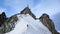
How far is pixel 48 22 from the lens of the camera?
49.9 meters

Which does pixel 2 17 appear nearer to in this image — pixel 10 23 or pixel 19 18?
pixel 10 23

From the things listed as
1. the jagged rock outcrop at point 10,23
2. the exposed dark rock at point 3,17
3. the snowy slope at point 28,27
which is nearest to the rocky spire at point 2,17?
the exposed dark rock at point 3,17

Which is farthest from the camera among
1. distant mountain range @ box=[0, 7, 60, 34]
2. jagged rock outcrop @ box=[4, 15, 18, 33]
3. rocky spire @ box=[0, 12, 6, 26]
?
rocky spire @ box=[0, 12, 6, 26]

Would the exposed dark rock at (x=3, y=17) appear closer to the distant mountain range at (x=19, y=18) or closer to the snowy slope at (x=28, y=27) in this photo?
the distant mountain range at (x=19, y=18)

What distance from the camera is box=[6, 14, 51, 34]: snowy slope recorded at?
141 ft

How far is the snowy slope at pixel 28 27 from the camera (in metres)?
43.0

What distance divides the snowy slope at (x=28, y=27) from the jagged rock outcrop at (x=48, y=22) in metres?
2.15

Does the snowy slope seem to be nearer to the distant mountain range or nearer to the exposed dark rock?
the distant mountain range

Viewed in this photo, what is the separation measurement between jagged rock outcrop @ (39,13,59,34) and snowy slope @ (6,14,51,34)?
2149mm

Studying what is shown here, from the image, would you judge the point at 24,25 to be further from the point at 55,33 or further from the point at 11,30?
the point at 55,33

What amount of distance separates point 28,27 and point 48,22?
8.34m

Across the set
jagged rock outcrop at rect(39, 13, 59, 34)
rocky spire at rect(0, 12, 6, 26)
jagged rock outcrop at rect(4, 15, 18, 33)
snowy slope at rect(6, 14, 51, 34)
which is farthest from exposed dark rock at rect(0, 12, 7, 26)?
jagged rock outcrop at rect(39, 13, 59, 34)

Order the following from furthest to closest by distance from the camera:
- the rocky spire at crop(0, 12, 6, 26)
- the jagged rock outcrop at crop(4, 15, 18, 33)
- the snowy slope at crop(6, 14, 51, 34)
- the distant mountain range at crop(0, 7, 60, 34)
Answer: the rocky spire at crop(0, 12, 6, 26), the distant mountain range at crop(0, 7, 60, 34), the jagged rock outcrop at crop(4, 15, 18, 33), the snowy slope at crop(6, 14, 51, 34)

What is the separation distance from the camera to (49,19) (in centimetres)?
5056
